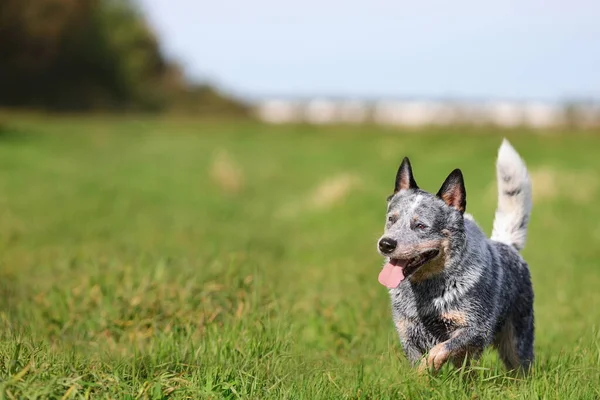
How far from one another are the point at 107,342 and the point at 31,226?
7847 mm

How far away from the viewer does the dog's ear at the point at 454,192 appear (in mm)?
5021

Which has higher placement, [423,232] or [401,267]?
[423,232]

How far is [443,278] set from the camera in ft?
17.0

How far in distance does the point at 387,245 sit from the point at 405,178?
23.5 inches

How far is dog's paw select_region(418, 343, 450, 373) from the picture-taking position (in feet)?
16.1

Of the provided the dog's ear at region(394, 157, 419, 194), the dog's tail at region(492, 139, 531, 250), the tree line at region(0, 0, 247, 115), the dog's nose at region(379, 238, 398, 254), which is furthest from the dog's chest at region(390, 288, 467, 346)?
the tree line at region(0, 0, 247, 115)

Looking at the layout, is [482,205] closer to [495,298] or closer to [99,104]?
[495,298]

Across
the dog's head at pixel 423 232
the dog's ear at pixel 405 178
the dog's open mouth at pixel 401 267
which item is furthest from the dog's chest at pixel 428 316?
the dog's ear at pixel 405 178

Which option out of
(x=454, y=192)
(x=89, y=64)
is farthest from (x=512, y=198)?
(x=89, y=64)

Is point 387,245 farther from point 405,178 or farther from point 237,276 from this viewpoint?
point 237,276

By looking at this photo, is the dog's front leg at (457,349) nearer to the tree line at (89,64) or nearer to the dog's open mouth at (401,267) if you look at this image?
the dog's open mouth at (401,267)

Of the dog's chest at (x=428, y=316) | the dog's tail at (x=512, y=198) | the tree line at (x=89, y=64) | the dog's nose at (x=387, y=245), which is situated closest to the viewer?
the dog's nose at (x=387, y=245)

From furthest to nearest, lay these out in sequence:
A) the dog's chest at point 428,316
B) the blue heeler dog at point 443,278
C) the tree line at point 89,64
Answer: the tree line at point 89,64 < the dog's chest at point 428,316 < the blue heeler dog at point 443,278

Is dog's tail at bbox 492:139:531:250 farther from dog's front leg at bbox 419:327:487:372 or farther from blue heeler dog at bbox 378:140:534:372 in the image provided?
dog's front leg at bbox 419:327:487:372
